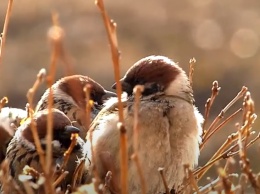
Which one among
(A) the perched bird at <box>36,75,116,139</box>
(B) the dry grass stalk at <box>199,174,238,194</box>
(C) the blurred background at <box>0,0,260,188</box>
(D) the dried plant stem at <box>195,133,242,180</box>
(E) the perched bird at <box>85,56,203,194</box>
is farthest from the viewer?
(C) the blurred background at <box>0,0,260,188</box>

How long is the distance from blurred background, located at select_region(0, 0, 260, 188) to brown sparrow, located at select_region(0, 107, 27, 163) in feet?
15.3

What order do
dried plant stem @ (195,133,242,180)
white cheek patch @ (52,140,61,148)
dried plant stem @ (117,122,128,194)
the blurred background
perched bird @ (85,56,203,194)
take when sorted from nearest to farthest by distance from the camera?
dried plant stem @ (117,122,128,194) → dried plant stem @ (195,133,242,180) → perched bird @ (85,56,203,194) → white cheek patch @ (52,140,61,148) → the blurred background

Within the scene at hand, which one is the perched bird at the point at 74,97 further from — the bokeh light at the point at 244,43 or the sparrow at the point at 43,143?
the bokeh light at the point at 244,43

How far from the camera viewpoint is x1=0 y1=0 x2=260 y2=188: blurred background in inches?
367

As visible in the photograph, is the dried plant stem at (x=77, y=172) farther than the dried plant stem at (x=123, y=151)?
Yes

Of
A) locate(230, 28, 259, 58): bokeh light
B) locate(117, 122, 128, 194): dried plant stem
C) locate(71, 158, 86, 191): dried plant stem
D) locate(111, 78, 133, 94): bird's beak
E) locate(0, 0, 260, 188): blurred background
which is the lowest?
locate(230, 28, 259, 58): bokeh light

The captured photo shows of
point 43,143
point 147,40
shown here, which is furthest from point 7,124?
point 147,40

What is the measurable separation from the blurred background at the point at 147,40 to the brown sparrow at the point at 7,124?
467 centimetres

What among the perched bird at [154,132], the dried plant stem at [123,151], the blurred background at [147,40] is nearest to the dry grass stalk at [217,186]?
the dried plant stem at [123,151]

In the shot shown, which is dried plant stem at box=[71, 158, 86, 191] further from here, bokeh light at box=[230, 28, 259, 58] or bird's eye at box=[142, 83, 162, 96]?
bokeh light at box=[230, 28, 259, 58]

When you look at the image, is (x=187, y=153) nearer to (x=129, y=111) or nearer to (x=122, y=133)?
(x=129, y=111)

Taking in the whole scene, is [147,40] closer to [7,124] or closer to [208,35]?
[208,35]

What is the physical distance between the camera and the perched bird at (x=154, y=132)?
297 cm

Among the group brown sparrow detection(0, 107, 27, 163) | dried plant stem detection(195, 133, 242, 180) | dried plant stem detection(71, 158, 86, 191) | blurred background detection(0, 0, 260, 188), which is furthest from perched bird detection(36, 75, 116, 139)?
blurred background detection(0, 0, 260, 188)
